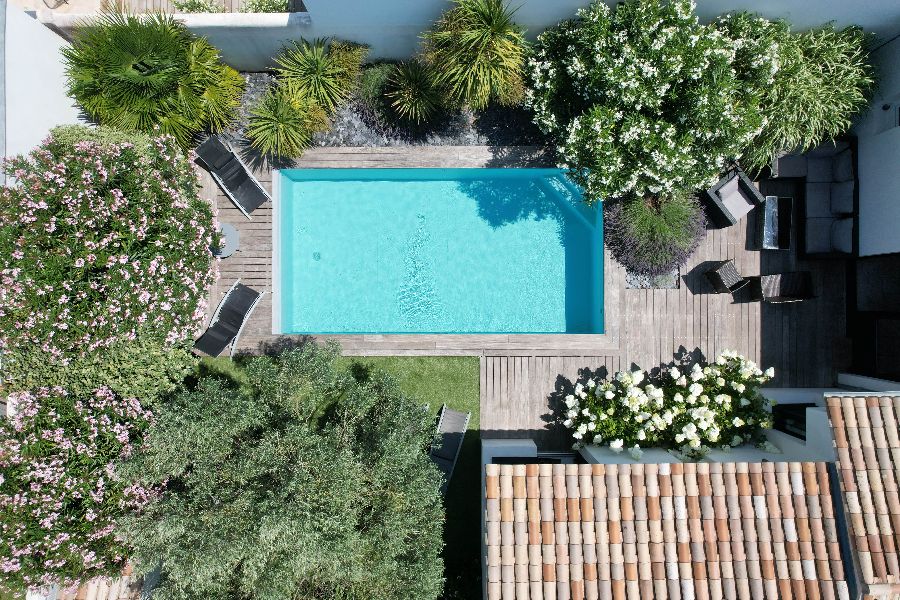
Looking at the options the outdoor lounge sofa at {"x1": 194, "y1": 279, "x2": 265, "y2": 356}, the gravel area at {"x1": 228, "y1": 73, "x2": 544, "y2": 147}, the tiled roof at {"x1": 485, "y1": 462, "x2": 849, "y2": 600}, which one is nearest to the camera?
the tiled roof at {"x1": 485, "y1": 462, "x2": 849, "y2": 600}

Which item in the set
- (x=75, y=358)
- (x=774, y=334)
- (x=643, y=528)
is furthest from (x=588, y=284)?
(x=75, y=358)

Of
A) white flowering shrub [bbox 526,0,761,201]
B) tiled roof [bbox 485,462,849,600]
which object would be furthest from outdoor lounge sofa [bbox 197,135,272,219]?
tiled roof [bbox 485,462,849,600]

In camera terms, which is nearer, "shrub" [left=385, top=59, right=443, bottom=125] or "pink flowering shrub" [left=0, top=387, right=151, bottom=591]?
"pink flowering shrub" [left=0, top=387, right=151, bottom=591]

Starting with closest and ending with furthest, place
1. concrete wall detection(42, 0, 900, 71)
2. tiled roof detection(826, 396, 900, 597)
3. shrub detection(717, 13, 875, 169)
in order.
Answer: tiled roof detection(826, 396, 900, 597) → shrub detection(717, 13, 875, 169) → concrete wall detection(42, 0, 900, 71)

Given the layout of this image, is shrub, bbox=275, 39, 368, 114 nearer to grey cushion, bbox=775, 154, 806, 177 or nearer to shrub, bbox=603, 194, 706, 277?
shrub, bbox=603, 194, 706, 277

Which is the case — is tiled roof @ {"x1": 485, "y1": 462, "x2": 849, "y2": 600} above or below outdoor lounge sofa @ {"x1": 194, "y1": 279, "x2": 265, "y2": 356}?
below

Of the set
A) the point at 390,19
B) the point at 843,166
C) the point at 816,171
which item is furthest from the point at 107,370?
the point at 843,166
